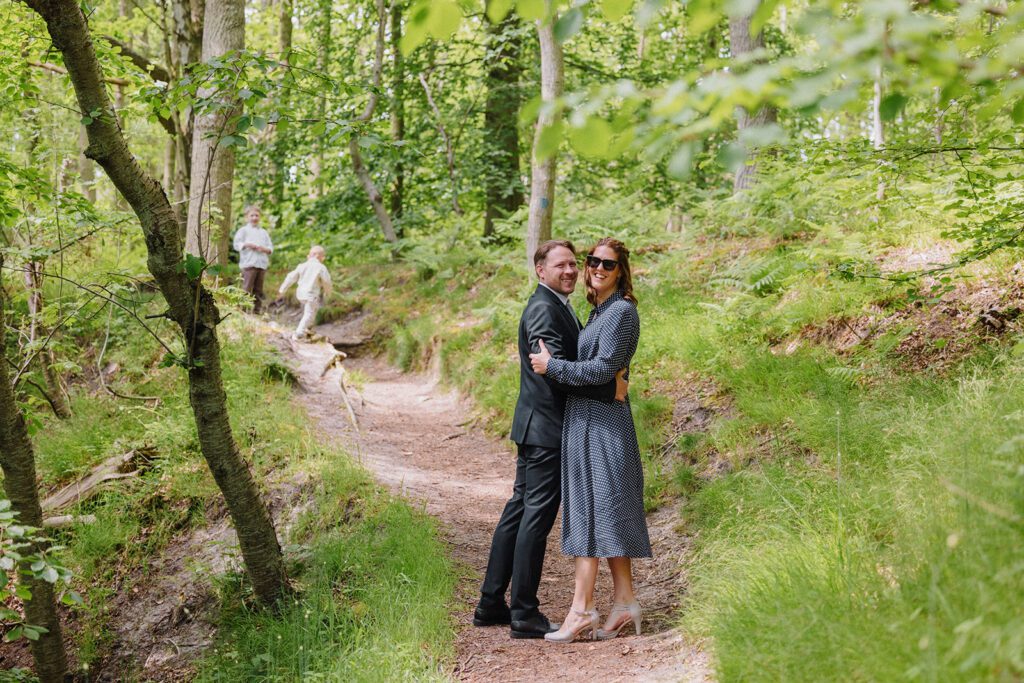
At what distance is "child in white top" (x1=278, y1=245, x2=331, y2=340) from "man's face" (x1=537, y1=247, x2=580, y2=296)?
847 centimetres

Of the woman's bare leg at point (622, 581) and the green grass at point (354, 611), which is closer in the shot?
the green grass at point (354, 611)

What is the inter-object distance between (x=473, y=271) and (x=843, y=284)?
27.8ft

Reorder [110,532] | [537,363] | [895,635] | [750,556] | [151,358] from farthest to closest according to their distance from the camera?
[151,358], [110,532], [537,363], [750,556], [895,635]

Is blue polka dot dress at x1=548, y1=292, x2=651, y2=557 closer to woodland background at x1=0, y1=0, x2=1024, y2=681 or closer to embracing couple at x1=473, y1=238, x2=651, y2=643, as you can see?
embracing couple at x1=473, y1=238, x2=651, y2=643

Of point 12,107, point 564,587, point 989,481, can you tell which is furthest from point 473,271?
point 989,481

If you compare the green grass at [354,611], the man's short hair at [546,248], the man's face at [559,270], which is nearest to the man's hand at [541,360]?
the man's face at [559,270]

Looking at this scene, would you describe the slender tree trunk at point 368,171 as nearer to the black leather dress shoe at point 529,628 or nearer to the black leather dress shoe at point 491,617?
the black leather dress shoe at point 491,617

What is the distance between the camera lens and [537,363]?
4.70 metres

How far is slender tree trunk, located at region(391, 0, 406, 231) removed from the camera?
16.3 m

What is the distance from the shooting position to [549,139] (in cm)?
203

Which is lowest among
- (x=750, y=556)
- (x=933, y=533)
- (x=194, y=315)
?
(x=750, y=556)

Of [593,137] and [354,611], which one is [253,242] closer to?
[354,611]

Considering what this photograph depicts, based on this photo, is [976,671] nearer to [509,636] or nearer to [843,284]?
[509,636]

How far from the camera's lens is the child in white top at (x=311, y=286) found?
1296 centimetres
